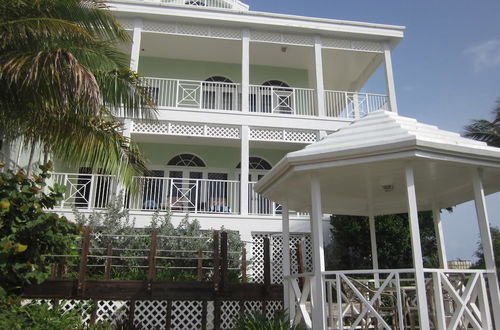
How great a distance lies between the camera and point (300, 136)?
46.1 ft

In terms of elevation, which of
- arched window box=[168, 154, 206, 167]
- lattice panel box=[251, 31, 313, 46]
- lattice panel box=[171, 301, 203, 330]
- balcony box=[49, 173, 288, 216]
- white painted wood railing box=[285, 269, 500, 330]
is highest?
lattice panel box=[251, 31, 313, 46]

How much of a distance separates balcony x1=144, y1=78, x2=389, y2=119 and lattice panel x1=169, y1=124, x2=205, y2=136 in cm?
96

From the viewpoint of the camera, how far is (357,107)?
1465 centimetres

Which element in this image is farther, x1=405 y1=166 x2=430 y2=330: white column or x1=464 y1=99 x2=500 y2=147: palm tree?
x1=464 y1=99 x2=500 y2=147: palm tree

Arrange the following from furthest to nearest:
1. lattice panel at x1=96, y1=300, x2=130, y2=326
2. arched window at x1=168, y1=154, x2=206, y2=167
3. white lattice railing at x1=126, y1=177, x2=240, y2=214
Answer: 1. arched window at x1=168, y1=154, x2=206, y2=167
2. white lattice railing at x1=126, y1=177, x2=240, y2=214
3. lattice panel at x1=96, y1=300, x2=130, y2=326

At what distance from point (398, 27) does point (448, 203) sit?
9.51m

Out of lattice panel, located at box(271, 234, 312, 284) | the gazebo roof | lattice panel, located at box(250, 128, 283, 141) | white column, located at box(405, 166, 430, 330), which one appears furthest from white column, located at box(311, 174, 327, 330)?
lattice panel, located at box(250, 128, 283, 141)

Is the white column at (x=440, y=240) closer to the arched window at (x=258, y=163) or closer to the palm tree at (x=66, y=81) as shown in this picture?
the palm tree at (x=66, y=81)

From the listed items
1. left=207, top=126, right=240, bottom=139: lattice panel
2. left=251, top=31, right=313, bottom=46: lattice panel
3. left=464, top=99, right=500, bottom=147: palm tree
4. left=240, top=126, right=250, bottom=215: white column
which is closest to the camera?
left=240, top=126, right=250, bottom=215: white column

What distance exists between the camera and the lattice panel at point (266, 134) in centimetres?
1384

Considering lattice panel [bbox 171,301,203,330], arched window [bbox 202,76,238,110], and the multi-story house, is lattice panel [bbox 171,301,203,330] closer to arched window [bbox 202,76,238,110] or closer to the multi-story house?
the multi-story house

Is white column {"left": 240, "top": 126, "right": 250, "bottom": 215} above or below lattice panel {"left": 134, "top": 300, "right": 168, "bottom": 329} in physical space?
above

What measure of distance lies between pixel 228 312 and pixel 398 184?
5300 millimetres

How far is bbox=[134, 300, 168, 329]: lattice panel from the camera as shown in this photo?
903 cm
